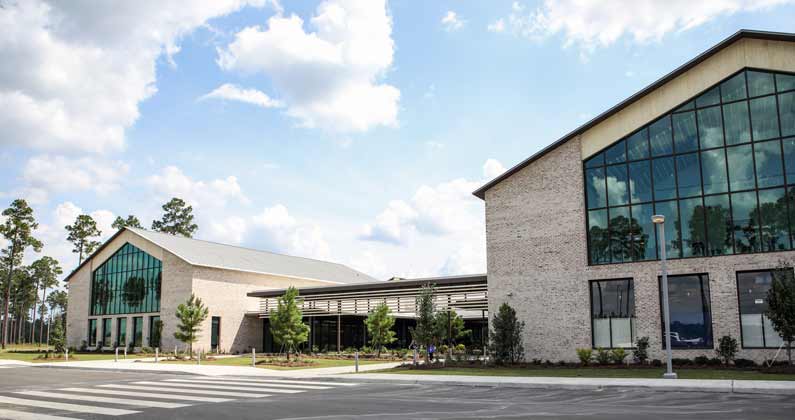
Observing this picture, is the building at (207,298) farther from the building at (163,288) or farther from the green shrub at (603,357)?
the green shrub at (603,357)

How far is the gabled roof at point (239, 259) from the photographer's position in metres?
51.3

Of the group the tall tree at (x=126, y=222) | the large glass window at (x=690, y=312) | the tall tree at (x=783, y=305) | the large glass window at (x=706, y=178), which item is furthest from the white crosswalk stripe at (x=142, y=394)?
the tall tree at (x=126, y=222)

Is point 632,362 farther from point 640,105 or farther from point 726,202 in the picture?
point 640,105

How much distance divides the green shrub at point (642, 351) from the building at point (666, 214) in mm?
377

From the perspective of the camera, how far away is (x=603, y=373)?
2412 cm

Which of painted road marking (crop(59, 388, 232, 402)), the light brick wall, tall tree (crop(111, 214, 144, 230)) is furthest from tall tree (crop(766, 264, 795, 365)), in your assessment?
tall tree (crop(111, 214, 144, 230))

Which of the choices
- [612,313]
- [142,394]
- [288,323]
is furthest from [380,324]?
[142,394]

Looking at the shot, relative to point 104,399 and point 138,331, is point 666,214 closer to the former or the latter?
point 104,399

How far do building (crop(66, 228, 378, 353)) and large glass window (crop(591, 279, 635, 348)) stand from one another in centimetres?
3056

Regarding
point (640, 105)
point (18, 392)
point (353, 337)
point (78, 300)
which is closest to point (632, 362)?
point (640, 105)

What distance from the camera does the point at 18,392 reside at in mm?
19500

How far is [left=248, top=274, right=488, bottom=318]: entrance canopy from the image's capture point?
38.9m

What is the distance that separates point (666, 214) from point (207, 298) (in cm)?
3477

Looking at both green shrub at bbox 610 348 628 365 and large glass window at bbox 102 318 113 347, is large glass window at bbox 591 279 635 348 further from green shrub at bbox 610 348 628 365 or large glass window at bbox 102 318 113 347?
large glass window at bbox 102 318 113 347
